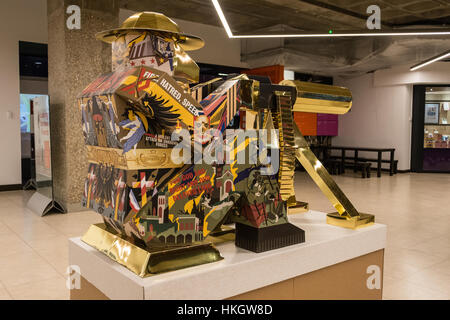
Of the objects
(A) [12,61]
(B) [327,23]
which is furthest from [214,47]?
(A) [12,61]

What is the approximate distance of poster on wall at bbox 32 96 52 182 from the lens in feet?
15.0

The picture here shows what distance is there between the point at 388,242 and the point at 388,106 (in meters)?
6.84

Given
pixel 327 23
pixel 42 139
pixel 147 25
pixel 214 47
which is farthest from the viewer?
pixel 214 47

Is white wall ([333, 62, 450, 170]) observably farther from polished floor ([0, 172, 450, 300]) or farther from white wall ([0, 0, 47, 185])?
white wall ([0, 0, 47, 185])

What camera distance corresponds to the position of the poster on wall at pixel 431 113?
9123 mm

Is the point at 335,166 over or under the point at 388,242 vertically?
over

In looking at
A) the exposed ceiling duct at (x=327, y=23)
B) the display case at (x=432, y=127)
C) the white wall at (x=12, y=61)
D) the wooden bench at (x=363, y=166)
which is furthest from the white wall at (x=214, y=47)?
the display case at (x=432, y=127)

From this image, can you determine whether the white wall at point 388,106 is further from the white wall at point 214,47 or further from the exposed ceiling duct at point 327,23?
the white wall at point 214,47

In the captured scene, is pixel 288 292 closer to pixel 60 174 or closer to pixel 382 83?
pixel 60 174

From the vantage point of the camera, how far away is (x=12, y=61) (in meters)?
5.99

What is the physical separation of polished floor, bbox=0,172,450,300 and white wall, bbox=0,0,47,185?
569mm

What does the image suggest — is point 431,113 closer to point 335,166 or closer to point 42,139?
point 335,166
